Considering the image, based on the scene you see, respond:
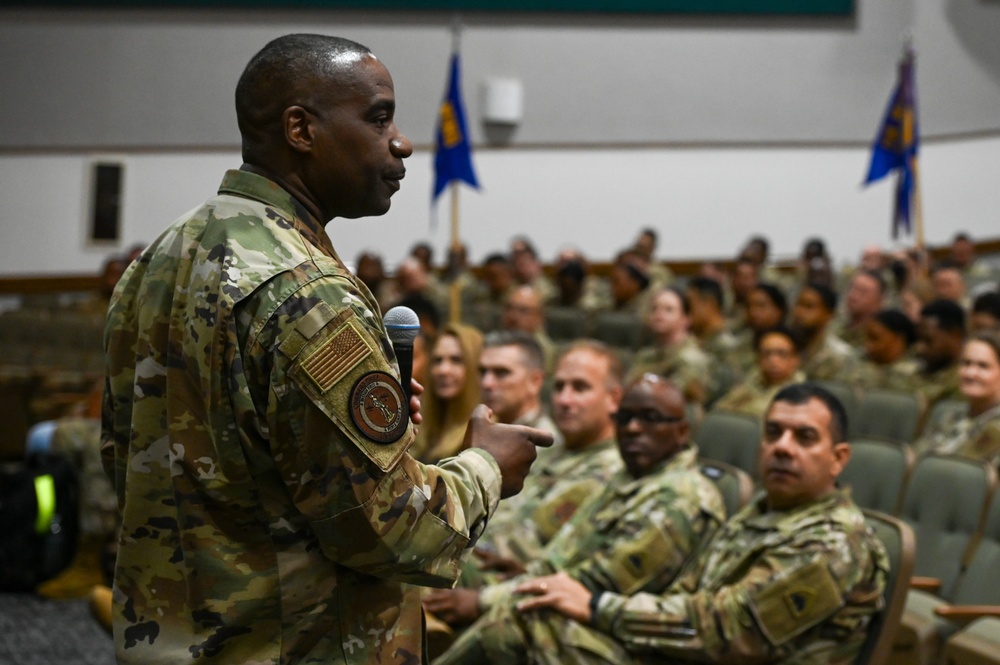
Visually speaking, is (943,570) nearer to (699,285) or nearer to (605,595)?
(605,595)

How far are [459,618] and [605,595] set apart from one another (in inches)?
17.0

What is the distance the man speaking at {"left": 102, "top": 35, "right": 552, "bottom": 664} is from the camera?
1182 mm

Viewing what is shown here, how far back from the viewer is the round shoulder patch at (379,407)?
1.17 metres

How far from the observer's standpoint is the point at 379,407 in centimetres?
118

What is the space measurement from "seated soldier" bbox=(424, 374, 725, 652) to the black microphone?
134 centimetres

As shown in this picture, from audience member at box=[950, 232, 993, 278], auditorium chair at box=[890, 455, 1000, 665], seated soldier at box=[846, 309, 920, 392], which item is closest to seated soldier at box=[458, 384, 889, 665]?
auditorium chair at box=[890, 455, 1000, 665]

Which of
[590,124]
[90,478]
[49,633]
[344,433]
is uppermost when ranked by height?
[590,124]

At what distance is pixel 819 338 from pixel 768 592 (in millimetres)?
3405

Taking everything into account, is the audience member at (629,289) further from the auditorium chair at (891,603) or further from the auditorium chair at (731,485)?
the auditorium chair at (891,603)

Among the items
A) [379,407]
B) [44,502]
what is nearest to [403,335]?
[379,407]

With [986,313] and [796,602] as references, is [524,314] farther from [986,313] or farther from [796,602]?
[796,602]

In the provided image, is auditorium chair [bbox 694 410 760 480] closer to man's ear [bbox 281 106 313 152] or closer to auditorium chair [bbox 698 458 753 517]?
auditorium chair [bbox 698 458 753 517]

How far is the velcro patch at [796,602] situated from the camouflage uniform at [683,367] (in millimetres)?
2762

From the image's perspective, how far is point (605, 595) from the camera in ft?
8.21
